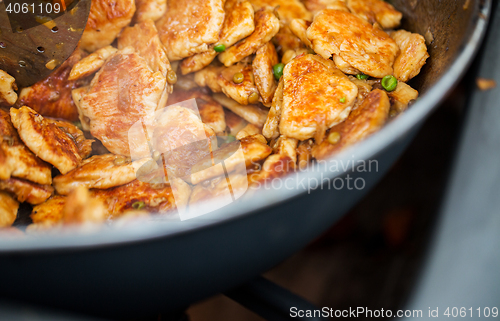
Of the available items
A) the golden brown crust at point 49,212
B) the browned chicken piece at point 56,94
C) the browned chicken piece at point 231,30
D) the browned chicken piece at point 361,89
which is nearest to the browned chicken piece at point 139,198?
the golden brown crust at point 49,212

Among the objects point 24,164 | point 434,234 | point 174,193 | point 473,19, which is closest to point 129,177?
point 174,193

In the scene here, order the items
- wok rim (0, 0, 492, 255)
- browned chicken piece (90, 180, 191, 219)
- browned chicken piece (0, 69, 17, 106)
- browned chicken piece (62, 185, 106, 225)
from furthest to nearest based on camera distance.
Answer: browned chicken piece (0, 69, 17, 106)
browned chicken piece (90, 180, 191, 219)
browned chicken piece (62, 185, 106, 225)
wok rim (0, 0, 492, 255)

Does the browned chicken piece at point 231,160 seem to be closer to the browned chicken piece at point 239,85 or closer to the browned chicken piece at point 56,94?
the browned chicken piece at point 239,85

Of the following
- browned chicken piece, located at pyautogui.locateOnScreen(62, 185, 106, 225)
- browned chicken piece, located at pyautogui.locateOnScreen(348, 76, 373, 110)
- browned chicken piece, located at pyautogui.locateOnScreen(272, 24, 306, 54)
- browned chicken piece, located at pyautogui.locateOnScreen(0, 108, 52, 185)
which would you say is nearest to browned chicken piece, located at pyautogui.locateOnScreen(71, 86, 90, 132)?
browned chicken piece, located at pyautogui.locateOnScreen(0, 108, 52, 185)

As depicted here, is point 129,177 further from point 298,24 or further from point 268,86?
point 298,24

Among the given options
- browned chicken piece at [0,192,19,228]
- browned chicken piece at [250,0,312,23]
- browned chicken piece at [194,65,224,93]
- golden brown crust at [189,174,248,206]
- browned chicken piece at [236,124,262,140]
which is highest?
browned chicken piece at [250,0,312,23]

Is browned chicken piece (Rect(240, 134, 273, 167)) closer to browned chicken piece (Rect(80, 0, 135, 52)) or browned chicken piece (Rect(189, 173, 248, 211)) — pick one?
browned chicken piece (Rect(189, 173, 248, 211))
